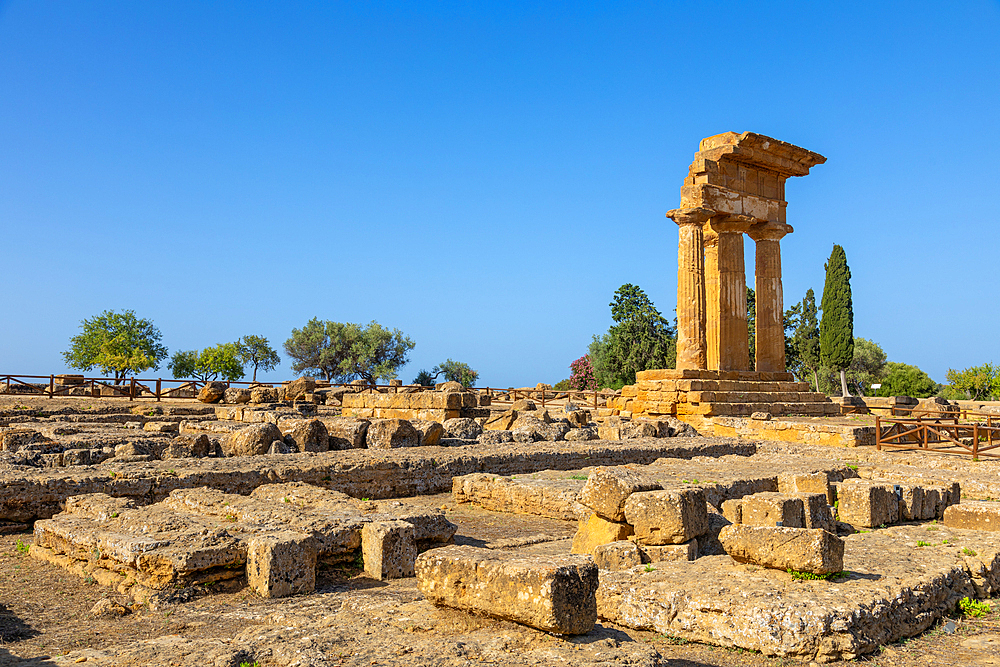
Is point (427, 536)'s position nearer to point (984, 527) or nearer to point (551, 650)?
point (551, 650)

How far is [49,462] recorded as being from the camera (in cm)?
848

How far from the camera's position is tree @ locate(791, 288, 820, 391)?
46.0 metres

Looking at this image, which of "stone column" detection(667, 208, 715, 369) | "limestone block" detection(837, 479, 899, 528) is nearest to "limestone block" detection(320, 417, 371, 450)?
"limestone block" detection(837, 479, 899, 528)

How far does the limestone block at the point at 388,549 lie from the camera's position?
5.53 meters

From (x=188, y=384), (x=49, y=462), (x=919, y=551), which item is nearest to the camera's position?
(x=919, y=551)

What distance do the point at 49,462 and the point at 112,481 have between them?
69.4 inches

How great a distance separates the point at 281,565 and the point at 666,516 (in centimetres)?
291

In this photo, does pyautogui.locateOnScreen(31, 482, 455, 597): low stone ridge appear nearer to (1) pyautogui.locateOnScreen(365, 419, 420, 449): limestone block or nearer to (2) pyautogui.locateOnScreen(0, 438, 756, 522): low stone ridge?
(2) pyautogui.locateOnScreen(0, 438, 756, 522): low stone ridge

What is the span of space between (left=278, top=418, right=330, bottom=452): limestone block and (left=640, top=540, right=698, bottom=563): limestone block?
5.76 metres

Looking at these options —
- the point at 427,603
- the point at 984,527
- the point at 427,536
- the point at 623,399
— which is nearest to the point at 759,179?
the point at 623,399

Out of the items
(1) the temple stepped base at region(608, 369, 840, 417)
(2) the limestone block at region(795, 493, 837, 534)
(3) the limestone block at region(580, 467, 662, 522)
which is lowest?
(2) the limestone block at region(795, 493, 837, 534)

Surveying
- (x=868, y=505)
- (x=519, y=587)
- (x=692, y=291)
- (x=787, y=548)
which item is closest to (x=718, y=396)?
(x=692, y=291)

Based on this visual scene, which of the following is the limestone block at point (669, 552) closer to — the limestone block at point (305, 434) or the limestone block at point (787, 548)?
the limestone block at point (787, 548)

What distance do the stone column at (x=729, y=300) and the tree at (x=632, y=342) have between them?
22.4 metres
